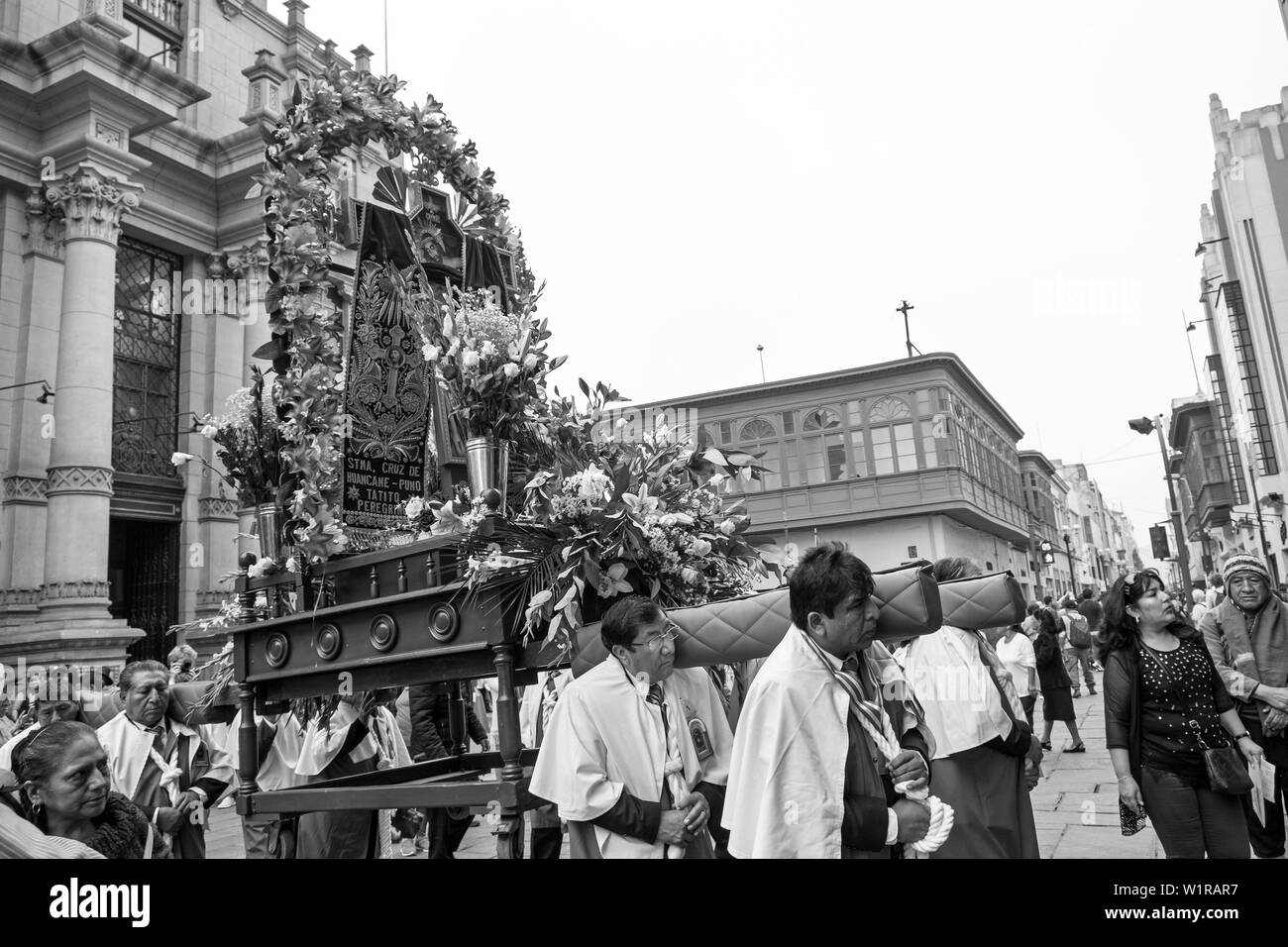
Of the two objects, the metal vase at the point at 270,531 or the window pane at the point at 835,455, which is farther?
the window pane at the point at 835,455

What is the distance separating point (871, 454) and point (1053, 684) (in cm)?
1869

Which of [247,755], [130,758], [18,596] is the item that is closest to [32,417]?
[18,596]

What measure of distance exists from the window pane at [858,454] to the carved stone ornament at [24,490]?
2314 cm

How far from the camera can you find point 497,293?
5809 mm

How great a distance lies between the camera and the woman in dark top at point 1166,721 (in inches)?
161

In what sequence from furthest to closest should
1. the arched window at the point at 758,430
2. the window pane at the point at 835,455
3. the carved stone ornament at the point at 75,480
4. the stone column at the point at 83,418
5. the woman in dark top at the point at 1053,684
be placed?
the arched window at the point at 758,430, the window pane at the point at 835,455, the carved stone ornament at the point at 75,480, the stone column at the point at 83,418, the woman in dark top at the point at 1053,684

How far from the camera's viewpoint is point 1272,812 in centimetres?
528

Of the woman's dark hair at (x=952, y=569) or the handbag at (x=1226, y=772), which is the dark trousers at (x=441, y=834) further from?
the handbag at (x=1226, y=772)

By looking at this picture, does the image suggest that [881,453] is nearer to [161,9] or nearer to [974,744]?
[161,9]

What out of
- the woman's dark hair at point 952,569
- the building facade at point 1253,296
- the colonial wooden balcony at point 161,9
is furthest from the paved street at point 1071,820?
the colonial wooden balcony at point 161,9

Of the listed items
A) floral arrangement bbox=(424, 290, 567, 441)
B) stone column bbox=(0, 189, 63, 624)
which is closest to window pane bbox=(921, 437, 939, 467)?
stone column bbox=(0, 189, 63, 624)
